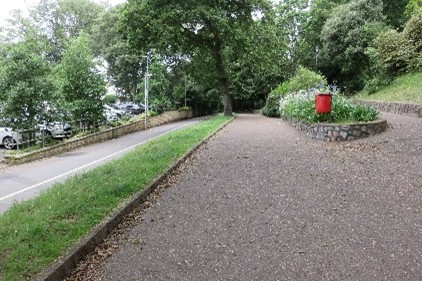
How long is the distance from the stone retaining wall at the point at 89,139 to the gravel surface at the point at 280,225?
25.7ft

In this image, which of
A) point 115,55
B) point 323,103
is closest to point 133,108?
point 115,55

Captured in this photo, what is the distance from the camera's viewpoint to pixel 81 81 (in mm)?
20297

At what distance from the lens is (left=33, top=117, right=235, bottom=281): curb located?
3752 millimetres

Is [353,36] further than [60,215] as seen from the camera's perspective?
Yes

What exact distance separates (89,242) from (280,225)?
2310 millimetres

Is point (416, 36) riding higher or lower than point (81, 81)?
higher

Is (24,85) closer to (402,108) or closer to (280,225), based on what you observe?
(280,225)

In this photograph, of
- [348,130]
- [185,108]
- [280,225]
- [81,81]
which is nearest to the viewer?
[280,225]

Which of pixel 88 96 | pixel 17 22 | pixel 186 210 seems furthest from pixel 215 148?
pixel 17 22

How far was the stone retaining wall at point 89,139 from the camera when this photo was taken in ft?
46.3

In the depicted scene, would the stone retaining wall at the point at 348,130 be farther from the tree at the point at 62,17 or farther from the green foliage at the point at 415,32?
the tree at the point at 62,17

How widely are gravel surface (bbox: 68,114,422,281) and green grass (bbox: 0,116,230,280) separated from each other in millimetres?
428

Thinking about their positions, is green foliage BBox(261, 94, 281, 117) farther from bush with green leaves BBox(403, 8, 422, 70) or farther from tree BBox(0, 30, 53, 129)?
tree BBox(0, 30, 53, 129)

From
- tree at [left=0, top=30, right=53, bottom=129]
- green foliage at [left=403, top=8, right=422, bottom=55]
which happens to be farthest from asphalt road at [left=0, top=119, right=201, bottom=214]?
green foliage at [left=403, top=8, right=422, bottom=55]
